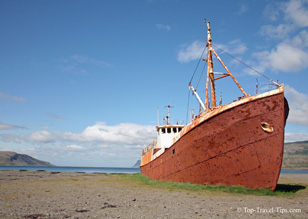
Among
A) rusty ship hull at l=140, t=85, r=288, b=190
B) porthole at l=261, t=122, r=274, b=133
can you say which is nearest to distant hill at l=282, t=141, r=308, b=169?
rusty ship hull at l=140, t=85, r=288, b=190

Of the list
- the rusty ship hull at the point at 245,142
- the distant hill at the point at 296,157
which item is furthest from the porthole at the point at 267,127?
the distant hill at the point at 296,157

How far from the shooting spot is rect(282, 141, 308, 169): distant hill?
14107 cm

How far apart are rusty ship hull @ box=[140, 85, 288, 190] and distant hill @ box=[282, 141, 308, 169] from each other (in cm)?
14855

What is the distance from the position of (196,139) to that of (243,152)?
9.08ft

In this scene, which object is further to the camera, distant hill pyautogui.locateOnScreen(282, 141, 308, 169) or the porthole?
distant hill pyautogui.locateOnScreen(282, 141, 308, 169)

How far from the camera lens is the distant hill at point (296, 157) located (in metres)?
141

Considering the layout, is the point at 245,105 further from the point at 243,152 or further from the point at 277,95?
the point at 243,152

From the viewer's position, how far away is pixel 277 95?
11.1m

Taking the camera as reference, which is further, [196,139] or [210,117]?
[196,139]

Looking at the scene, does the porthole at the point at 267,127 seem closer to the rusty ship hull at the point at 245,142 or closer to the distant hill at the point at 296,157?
the rusty ship hull at the point at 245,142

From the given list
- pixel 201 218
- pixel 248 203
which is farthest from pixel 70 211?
pixel 248 203

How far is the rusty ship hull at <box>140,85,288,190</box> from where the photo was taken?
11141mm

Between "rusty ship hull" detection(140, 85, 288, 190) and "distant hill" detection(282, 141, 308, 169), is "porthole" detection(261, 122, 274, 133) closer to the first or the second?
"rusty ship hull" detection(140, 85, 288, 190)

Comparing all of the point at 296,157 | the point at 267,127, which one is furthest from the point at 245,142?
the point at 296,157
